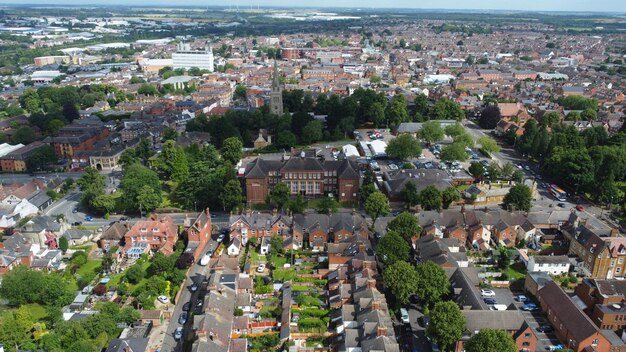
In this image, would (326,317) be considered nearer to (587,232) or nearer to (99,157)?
(587,232)

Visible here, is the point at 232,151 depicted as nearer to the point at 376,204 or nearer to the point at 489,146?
the point at 376,204

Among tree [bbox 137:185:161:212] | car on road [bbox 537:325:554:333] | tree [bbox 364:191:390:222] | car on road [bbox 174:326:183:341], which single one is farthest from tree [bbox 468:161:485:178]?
car on road [bbox 174:326:183:341]

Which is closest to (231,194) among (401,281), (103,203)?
(103,203)

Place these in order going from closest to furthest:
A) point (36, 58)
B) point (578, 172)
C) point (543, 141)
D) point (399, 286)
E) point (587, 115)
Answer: point (399, 286)
point (578, 172)
point (543, 141)
point (587, 115)
point (36, 58)

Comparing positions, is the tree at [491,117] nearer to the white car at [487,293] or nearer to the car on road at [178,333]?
the white car at [487,293]

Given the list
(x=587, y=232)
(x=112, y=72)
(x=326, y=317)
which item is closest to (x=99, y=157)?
(x=326, y=317)

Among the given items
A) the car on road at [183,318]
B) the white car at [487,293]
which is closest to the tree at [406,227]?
the white car at [487,293]
